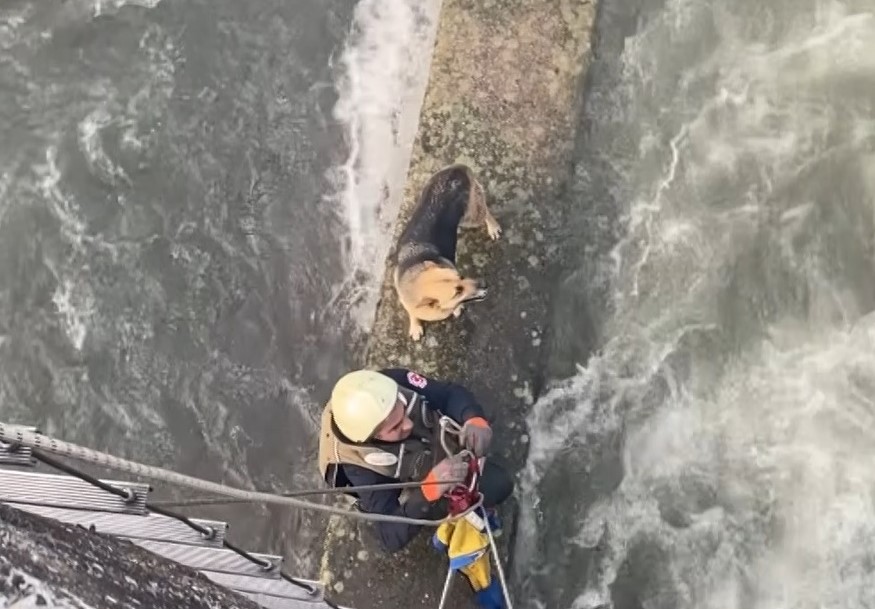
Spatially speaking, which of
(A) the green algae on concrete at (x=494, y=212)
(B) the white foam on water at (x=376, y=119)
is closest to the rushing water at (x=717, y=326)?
(A) the green algae on concrete at (x=494, y=212)

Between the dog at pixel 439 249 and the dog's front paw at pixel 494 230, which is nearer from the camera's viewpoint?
the dog at pixel 439 249

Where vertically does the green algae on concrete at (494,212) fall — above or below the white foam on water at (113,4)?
below

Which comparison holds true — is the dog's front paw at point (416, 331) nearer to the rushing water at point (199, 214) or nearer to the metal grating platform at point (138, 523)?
the rushing water at point (199, 214)

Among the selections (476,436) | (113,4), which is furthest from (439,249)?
(113,4)

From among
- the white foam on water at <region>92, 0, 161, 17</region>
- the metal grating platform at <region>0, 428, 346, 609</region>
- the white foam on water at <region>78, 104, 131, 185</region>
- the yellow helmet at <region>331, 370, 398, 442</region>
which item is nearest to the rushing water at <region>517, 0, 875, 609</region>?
the yellow helmet at <region>331, 370, 398, 442</region>

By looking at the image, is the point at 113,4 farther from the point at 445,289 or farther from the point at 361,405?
the point at 361,405

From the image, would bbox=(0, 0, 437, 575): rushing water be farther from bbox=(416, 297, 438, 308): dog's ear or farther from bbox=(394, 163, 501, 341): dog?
bbox=(416, 297, 438, 308): dog's ear
